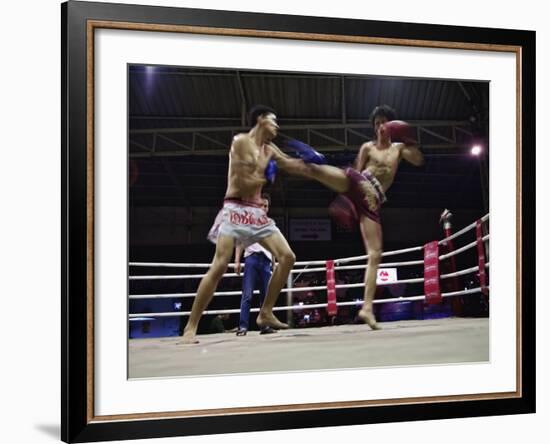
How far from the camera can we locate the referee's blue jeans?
3.07 meters

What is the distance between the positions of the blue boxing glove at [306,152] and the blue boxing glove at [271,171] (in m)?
0.09

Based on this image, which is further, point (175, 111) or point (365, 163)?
point (365, 163)

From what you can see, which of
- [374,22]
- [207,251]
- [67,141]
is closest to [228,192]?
[207,251]

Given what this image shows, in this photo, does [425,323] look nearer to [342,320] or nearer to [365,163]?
[342,320]

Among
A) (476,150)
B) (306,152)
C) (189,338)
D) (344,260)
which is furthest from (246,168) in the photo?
(476,150)

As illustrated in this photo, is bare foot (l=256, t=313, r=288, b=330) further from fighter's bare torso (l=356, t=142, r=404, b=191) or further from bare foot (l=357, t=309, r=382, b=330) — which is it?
fighter's bare torso (l=356, t=142, r=404, b=191)

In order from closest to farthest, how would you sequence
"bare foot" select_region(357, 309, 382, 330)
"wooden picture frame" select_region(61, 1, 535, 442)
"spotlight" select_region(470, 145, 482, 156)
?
1. "wooden picture frame" select_region(61, 1, 535, 442)
2. "bare foot" select_region(357, 309, 382, 330)
3. "spotlight" select_region(470, 145, 482, 156)

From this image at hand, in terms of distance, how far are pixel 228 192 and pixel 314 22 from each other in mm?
737

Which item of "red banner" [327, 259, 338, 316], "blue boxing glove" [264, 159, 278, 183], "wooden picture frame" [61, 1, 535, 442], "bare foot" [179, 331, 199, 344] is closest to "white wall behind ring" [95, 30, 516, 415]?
"wooden picture frame" [61, 1, 535, 442]

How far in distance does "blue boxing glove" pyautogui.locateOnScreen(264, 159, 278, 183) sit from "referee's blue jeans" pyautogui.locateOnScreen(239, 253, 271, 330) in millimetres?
297

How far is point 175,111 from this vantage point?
9.83 ft

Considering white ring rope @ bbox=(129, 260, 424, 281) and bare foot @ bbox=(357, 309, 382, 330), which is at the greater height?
white ring rope @ bbox=(129, 260, 424, 281)

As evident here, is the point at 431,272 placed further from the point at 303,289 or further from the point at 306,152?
the point at 306,152

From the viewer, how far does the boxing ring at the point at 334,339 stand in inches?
117
